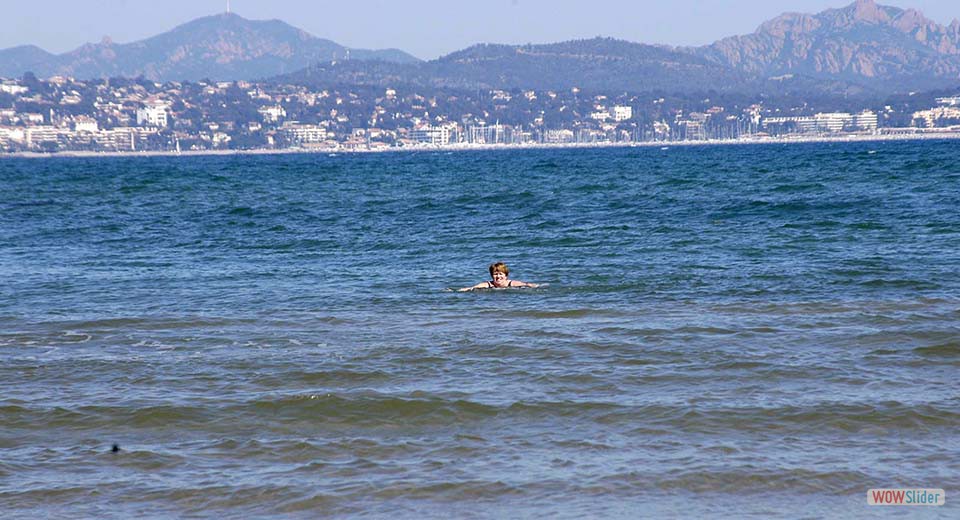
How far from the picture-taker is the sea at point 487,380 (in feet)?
26.1

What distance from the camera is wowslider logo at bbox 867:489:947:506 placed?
7547 mm

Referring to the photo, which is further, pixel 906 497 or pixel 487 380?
pixel 487 380

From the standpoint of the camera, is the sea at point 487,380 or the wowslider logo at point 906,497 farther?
the sea at point 487,380

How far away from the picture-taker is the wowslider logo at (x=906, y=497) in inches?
297

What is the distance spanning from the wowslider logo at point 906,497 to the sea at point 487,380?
0.09 metres

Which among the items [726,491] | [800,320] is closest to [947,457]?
[726,491]

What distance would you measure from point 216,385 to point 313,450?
2426 mm

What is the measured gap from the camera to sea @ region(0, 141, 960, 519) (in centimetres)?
797

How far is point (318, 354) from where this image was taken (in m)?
12.6

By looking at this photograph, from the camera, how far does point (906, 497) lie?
301 inches

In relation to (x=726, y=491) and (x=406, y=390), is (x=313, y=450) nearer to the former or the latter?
(x=406, y=390)

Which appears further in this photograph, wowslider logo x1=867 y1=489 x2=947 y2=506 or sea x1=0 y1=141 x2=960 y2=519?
sea x1=0 y1=141 x2=960 y2=519

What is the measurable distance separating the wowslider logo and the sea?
0.09 metres

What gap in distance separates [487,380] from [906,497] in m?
4.36
